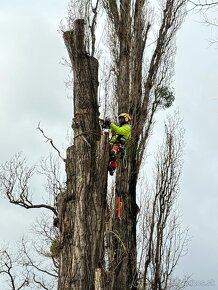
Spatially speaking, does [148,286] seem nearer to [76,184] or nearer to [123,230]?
[123,230]

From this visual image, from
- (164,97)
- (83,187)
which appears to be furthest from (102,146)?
(164,97)

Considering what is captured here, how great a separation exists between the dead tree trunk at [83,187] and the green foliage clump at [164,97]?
5.97 metres

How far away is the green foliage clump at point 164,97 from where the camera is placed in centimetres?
1197

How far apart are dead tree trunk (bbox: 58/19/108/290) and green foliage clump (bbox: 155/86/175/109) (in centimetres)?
597

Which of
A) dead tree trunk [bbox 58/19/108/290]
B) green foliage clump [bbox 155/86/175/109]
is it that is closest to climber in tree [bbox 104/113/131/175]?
dead tree trunk [bbox 58/19/108/290]

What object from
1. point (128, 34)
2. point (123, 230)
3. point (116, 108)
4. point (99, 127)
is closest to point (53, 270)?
point (123, 230)

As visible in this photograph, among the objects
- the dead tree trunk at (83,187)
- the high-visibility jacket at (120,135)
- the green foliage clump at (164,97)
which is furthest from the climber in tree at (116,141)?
the green foliage clump at (164,97)

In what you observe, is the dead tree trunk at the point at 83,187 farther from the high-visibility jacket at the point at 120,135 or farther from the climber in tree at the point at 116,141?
the high-visibility jacket at the point at 120,135

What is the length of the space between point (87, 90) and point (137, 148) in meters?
5.11

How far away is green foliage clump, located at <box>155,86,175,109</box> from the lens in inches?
471

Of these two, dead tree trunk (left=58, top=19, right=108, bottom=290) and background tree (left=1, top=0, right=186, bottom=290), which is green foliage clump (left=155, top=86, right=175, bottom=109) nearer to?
background tree (left=1, top=0, right=186, bottom=290)

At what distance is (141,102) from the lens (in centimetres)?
1135

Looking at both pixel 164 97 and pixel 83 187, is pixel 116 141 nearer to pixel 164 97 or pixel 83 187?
pixel 83 187

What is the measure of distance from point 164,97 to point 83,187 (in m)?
6.79
